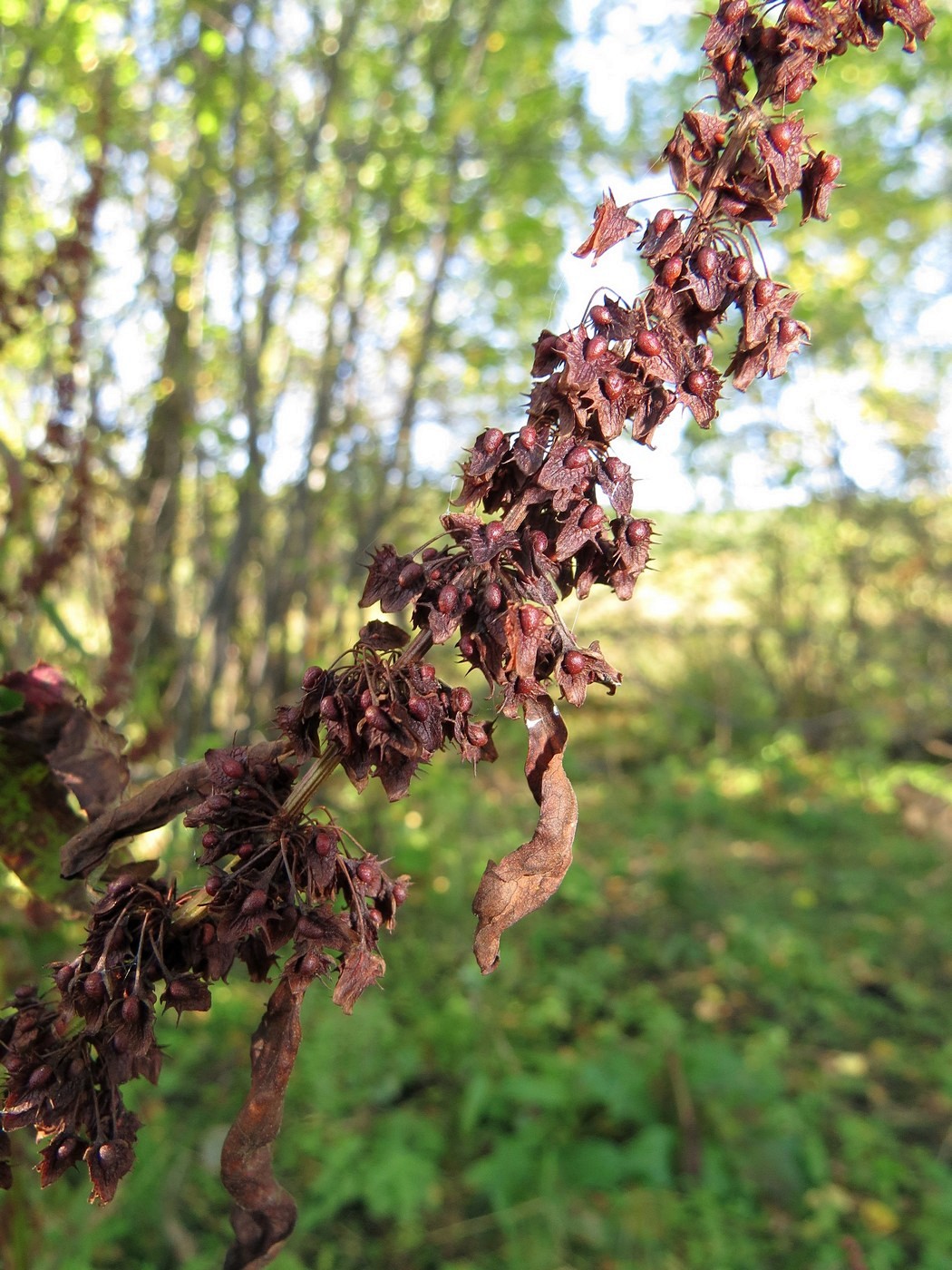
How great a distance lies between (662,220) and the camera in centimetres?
76

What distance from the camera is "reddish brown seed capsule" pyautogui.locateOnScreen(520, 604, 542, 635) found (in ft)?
2.34

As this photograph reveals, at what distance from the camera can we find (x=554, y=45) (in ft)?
17.6

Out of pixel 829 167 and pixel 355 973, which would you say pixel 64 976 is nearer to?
pixel 355 973

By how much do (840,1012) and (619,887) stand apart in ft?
5.04

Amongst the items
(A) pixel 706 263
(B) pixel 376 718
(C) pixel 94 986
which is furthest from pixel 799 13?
(C) pixel 94 986

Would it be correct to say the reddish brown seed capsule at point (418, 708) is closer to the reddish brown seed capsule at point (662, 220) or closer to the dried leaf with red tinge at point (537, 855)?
the dried leaf with red tinge at point (537, 855)

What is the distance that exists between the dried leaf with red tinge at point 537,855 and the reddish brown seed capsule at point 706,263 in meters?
0.36

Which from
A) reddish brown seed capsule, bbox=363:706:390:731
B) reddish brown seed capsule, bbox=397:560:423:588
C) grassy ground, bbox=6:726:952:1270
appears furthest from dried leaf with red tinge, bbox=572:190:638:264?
grassy ground, bbox=6:726:952:1270

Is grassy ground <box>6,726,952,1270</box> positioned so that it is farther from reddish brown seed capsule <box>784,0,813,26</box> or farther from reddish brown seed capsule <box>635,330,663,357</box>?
reddish brown seed capsule <box>784,0,813,26</box>

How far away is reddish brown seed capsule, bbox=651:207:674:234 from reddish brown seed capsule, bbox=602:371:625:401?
13cm

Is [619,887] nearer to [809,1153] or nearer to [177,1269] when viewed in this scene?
[809,1153]

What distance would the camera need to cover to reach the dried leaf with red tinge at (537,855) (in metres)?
0.73

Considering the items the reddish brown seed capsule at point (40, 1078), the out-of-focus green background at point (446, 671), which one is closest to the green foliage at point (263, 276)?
the out-of-focus green background at point (446, 671)

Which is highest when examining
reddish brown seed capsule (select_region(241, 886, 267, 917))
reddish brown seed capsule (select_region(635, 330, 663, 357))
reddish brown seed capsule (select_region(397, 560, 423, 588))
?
reddish brown seed capsule (select_region(635, 330, 663, 357))
